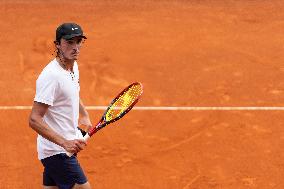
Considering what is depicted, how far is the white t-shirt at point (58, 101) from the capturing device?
4371 millimetres

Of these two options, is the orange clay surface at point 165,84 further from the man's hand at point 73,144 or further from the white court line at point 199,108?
the man's hand at point 73,144

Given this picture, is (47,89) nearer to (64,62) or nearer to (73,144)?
(64,62)

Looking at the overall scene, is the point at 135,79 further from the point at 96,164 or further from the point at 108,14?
the point at 108,14

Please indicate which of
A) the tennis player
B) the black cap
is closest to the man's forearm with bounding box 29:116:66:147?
the tennis player

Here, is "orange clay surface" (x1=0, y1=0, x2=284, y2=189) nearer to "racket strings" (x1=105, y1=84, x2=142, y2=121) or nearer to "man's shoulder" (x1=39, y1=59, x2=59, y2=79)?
"racket strings" (x1=105, y1=84, x2=142, y2=121)

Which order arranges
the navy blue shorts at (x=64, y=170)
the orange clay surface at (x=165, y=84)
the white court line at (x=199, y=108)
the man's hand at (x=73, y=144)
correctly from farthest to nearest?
the white court line at (x=199, y=108) < the orange clay surface at (x=165, y=84) < the navy blue shorts at (x=64, y=170) < the man's hand at (x=73, y=144)

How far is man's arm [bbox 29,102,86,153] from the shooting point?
14.1ft

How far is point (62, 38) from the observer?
4480 mm

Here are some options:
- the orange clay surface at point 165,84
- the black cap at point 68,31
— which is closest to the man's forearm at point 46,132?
the black cap at point 68,31

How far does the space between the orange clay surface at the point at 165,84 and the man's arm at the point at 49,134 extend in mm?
2254

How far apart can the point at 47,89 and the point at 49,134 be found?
1.07ft

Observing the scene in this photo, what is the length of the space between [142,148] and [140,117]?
0.85m

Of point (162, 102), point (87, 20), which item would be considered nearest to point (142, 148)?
point (162, 102)

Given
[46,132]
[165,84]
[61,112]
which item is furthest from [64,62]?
[165,84]
